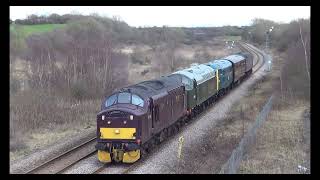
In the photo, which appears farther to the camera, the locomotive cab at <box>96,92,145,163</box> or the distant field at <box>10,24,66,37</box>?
the distant field at <box>10,24,66,37</box>

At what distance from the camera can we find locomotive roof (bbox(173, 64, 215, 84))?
1254 inches

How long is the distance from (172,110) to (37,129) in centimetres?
849

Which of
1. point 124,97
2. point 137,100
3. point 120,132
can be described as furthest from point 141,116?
point 124,97

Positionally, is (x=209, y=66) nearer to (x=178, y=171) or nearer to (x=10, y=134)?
(x=10, y=134)

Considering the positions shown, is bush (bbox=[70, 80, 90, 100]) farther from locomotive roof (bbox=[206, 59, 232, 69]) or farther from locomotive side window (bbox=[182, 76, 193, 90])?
locomotive side window (bbox=[182, 76, 193, 90])

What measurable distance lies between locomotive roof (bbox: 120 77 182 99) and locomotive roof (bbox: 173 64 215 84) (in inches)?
157

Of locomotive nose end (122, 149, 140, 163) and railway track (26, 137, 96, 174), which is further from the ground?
locomotive nose end (122, 149, 140, 163)

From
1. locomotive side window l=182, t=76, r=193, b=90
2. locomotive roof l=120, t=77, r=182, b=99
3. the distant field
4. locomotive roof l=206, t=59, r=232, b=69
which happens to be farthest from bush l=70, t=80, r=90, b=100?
locomotive roof l=120, t=77, r=182, b=99

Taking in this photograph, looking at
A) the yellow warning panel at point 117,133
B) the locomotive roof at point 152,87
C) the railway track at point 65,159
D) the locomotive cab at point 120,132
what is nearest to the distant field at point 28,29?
the locomotive roof at point 152,87

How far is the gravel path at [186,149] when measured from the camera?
19.3m

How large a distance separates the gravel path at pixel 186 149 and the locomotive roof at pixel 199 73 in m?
2.36

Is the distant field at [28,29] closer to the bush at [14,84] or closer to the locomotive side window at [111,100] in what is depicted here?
the bush at [14,84]

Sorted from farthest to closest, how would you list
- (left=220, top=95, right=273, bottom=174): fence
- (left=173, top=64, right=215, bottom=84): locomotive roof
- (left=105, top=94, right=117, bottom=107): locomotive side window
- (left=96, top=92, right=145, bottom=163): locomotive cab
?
1. (left=173, top=64, right=215, bottom=84): locomotive roof
2. (left=105, top=94, right=117, bottom=107): locomotive side window
3. (left=96, top=92, right=145, bottom=163): locomotive cab
4. (left=220, top=95, right=273, bottom=174): fence

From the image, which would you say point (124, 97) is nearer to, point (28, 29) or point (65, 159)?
point (65, 159)
